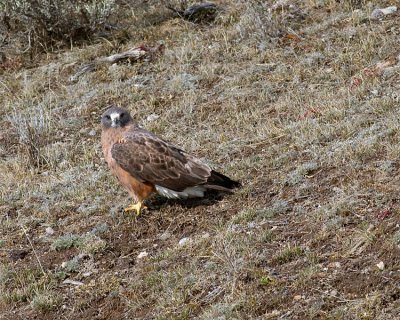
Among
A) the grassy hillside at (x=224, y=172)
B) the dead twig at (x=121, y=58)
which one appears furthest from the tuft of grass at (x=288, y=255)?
the dead twig at (x=121, y=58)

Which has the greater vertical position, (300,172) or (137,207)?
(137,207)

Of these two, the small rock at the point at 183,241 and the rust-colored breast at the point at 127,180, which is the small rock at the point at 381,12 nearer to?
the rust-colored breast at the point at 127,180

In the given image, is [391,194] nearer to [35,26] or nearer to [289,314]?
[289,314]

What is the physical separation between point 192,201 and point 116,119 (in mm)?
1104

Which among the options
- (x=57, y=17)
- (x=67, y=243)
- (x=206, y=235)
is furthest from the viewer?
(x=57, y=17)

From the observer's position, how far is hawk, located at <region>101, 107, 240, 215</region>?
23.7ft

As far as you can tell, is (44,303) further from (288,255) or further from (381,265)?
(381,265)

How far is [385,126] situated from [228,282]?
264cm

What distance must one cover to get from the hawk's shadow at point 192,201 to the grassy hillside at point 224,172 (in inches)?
1.1

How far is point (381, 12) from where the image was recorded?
422 inches

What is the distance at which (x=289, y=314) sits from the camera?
17.7ft

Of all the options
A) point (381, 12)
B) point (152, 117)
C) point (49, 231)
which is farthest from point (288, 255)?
point (381, 12)

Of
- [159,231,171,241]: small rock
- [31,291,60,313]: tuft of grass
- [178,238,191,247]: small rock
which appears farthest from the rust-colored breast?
[31,291,60,313]: tuft of grass

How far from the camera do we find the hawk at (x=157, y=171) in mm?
7227
